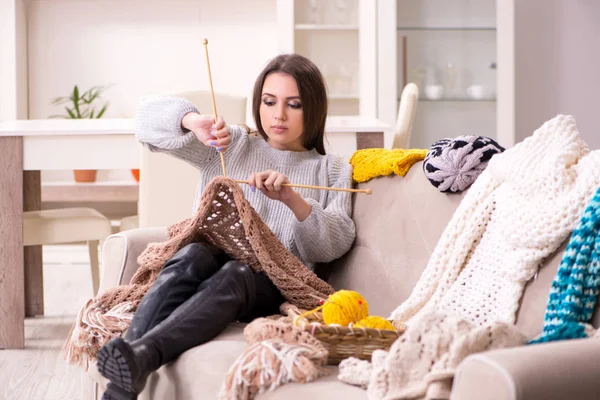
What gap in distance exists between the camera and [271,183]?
5.73 feet

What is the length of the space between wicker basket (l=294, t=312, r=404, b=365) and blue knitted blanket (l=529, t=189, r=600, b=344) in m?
0.24

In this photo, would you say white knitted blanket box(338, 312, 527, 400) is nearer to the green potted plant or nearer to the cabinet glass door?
the cabinet glass door

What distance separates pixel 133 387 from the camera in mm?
1377

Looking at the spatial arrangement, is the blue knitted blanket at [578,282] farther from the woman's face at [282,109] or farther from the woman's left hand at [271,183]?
the woman's face at [282,109]

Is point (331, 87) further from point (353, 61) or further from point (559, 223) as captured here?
point (559, 223)

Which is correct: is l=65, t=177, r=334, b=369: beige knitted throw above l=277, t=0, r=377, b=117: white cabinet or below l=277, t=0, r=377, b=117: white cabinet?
below

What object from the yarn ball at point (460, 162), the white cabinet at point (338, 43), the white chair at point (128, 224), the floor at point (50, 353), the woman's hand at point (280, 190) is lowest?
the floor at point (50, 353)

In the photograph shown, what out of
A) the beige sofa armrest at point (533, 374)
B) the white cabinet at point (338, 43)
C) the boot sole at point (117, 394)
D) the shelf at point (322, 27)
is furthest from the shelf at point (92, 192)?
the beige sofa armrest at point (533, 374)

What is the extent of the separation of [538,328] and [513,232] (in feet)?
0.56

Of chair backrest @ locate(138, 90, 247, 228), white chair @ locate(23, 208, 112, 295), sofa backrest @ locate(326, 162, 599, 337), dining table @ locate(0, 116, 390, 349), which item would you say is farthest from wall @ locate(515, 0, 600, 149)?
sofa backrest @ locate(326, 162, 599, 337)

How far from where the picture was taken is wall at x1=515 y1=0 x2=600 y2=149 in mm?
4016

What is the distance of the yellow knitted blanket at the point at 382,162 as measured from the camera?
1.86m

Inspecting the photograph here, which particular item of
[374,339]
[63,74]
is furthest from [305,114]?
[63,74]

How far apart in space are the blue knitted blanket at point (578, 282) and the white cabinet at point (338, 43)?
10.1 ft
